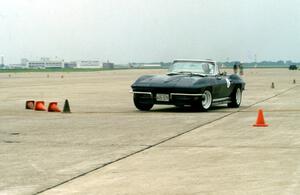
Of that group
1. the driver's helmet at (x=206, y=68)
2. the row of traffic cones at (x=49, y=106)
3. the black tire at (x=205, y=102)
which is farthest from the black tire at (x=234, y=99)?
the row of traffic cones at (x=49, y=106)

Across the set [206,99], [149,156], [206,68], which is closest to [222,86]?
[206,68]

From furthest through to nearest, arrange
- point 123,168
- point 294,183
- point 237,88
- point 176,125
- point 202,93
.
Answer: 1. point 237,88
2. point 202,93
3. point 176,125
4. point 123,168
5. point 294,183

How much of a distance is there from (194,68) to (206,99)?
138 centimetres

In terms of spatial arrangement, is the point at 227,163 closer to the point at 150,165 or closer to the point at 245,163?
the point at 245,163

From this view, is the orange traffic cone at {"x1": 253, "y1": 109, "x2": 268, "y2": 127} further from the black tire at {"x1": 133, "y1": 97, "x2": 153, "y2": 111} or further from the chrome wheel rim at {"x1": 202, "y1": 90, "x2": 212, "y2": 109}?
the black tire at {"x1": 133, "y1": 97, "x2": 153, "y2": 111}

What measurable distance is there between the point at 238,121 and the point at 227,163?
5.88 meters

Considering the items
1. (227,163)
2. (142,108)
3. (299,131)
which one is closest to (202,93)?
(142,108)

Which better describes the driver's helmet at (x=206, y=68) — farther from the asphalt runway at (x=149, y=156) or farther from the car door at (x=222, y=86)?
the asphalt runway at (x=149, y=156)

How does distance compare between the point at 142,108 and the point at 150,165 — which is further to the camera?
the point at 142,108

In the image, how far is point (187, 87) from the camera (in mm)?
16016

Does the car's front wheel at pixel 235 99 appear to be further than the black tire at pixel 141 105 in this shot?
Yes

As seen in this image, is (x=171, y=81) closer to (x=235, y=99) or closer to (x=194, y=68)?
(x=194, y=68)

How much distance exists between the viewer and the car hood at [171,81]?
16.2 m

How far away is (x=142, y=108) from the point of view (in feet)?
56.6
